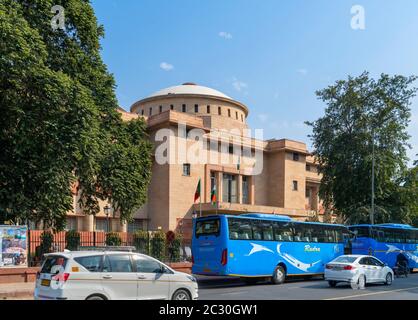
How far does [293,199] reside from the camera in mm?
68062

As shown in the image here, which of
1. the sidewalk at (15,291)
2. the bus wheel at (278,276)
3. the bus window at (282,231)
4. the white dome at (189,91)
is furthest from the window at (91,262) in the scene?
the white dome at (189,91)

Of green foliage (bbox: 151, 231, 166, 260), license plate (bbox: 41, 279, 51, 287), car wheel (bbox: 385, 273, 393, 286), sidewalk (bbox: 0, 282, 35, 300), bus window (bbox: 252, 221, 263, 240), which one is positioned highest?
bus window (bbox: 252, 221, 263, 240)

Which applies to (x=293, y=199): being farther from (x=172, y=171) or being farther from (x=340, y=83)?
(x=340, y=83)

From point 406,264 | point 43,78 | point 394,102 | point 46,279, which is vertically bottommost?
point 406,264

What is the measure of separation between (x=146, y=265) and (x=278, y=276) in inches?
483

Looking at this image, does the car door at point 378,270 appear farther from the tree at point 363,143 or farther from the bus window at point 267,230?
the tree at point 363,143

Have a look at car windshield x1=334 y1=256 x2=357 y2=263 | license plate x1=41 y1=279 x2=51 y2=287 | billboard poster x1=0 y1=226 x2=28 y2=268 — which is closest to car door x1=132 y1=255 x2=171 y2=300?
license plate x1=41 y1=279 x2=51 y2=287

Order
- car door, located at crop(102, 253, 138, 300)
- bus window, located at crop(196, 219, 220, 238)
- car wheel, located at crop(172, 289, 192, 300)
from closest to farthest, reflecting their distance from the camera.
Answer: car door, located at crop(102, 253, 138, 300) → car wheel, located at crop(172, 289, 192, 300) → bus window, located at crop(196, 219, 220, 238)

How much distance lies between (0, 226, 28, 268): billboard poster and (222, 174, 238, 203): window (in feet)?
135

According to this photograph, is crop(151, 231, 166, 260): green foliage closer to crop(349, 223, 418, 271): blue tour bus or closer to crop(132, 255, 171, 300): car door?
crop(349, 223, 418, 271): blue tour bus

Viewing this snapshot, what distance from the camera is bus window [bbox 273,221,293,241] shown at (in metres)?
24.7

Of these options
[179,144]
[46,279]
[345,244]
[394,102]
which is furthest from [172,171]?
[46,279]

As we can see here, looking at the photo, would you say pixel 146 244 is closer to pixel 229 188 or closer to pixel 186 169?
pixel 186 169

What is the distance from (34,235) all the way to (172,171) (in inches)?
991
